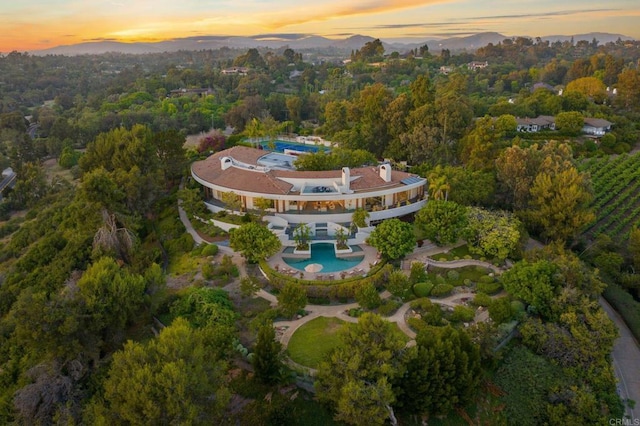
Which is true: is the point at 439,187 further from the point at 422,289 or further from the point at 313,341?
the point at 313,341

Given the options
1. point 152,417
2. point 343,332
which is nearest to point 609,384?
point 343,332

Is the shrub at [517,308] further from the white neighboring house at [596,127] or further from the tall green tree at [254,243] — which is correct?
the white neighboring house at [596,127]

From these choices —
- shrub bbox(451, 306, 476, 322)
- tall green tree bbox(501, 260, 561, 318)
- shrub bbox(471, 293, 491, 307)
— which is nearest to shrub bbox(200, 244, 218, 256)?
shrub bbox(451, 306, 476, 322)

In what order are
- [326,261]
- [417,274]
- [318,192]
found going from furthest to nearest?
[318,192] < [326,261] < [417,274]

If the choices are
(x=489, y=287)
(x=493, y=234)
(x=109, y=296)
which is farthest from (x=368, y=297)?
(x=109, y=296)

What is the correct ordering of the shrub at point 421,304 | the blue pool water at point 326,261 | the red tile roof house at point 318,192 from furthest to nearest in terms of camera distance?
the red tile roof house at point 318,192 < the blue pool water at point 326,261 < the shrub at point 421,304

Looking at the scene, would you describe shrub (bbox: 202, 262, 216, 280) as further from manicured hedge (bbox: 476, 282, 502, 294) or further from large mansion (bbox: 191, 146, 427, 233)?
manicured hedge (bbox: 476, 282, 502, 294)

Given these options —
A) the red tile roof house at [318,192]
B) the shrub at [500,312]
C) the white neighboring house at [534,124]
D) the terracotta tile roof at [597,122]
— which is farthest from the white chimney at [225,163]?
the terracotta tile roof at [597,122]
